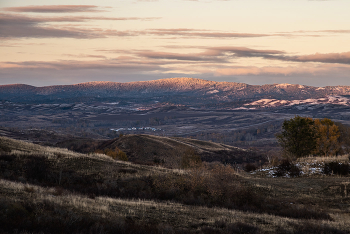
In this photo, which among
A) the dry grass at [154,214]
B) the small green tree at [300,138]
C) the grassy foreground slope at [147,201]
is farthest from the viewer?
the small green tree at [300,138]

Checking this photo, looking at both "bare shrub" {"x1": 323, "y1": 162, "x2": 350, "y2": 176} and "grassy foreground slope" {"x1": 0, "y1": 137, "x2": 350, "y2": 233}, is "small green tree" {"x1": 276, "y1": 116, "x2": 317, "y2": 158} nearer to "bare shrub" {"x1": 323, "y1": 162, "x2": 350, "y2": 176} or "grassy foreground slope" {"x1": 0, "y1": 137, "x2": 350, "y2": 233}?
"bare shrub" {"x1": 323, "y1": 162, "x2": 350, "y2": 176}

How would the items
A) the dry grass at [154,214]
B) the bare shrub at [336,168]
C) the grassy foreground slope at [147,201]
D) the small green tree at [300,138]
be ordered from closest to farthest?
the grassy foreground slope at [147,201] → the dry grass at [154,214] → the bare shrub at [336,168] → the small green tree at [300,138]

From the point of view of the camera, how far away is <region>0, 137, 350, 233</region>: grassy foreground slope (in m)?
12.0

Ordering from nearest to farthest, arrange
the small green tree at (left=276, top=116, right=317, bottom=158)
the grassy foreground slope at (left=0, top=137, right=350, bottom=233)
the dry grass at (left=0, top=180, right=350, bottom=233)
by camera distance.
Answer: the grassy foreground slope at (left=0, top=137, right=350, bottom=233)
the dry grass at (left=0, top=180, right=350, bottom=233)
the small green tree at (left=276, top=116, right=317, bottom=158)

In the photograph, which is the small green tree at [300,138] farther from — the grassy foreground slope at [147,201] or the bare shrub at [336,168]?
the grassy foreground slope at [147,201]

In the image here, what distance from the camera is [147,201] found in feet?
62.4

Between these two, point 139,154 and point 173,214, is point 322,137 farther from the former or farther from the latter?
point 173,214

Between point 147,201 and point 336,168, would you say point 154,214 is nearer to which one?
point 147,201

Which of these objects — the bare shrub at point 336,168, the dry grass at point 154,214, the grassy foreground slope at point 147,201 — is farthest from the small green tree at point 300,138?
the dry grass at point 154,214

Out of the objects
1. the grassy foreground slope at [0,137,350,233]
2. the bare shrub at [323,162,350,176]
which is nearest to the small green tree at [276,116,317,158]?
the bare shrub at [323,162,350,176]

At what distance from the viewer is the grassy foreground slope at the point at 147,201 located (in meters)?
12.0

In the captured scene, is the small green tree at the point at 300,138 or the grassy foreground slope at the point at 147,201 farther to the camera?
the small green tree at the point at 300,138

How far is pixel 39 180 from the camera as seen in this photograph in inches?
858

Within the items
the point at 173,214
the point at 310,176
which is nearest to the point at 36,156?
the point at 173,214
